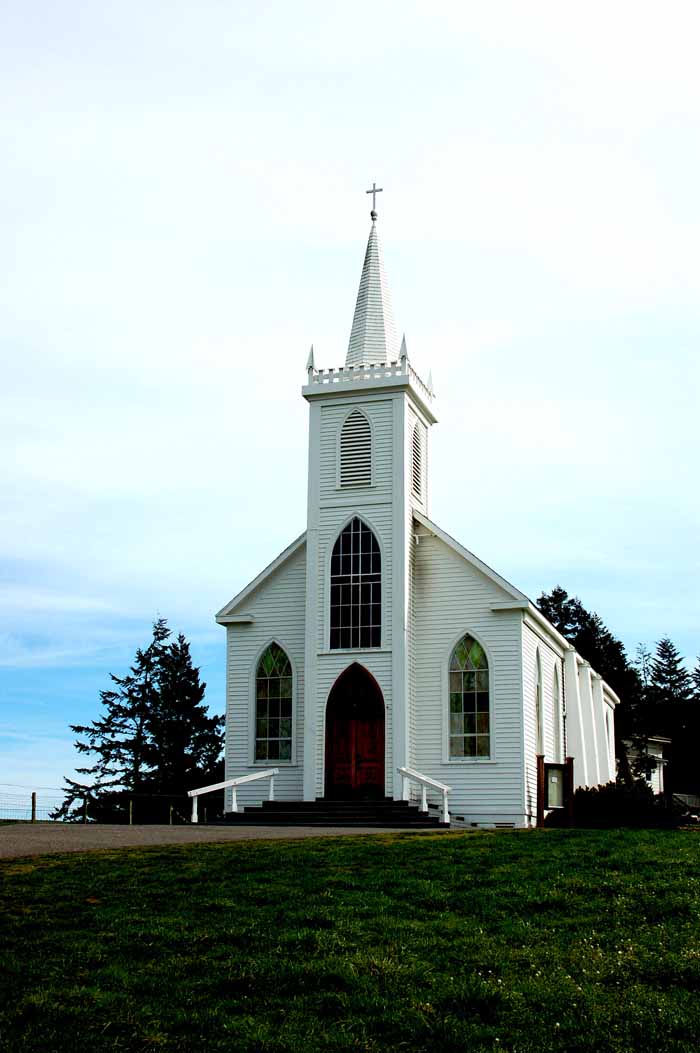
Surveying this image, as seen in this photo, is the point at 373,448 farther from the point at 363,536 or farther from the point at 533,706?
the point at 533,706

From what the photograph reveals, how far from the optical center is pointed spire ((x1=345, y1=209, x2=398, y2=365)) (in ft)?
111

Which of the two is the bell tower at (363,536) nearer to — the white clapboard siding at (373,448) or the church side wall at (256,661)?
the white clapboard siding at (373,448)

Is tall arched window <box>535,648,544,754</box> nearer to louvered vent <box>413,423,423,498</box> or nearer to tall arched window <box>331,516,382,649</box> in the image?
tall arched window <box>331,516,382,649</box>

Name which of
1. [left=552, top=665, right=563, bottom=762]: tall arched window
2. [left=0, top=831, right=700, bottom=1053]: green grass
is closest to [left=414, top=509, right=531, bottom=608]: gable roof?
[left=552, top=665, right=563, bottom=762]: tall arched window

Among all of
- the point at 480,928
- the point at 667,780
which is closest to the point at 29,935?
the point at 480,928

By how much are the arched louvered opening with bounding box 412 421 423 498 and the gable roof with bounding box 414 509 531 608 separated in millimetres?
1180

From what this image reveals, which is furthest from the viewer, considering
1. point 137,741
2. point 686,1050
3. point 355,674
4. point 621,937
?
point 137,741

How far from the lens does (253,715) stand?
3291cm

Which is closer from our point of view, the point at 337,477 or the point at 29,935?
the point at 29,935

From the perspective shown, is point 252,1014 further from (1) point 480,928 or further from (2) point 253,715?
(2) point 253,715

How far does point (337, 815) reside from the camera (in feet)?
94.7

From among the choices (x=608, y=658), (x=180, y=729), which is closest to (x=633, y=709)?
(x=608, y=658)

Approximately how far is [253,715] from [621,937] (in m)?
20.8

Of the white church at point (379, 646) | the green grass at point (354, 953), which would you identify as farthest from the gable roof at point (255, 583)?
the green grass at point (354, 953)
